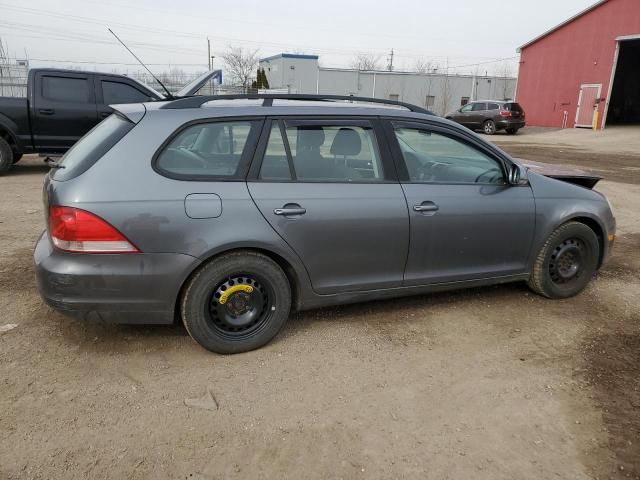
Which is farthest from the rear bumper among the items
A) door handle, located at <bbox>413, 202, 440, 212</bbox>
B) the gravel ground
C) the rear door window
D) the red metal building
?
the red metal building

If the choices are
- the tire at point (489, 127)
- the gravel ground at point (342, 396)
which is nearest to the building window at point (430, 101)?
the tire at point (489, 127)

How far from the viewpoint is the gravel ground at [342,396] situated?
2.45 metres

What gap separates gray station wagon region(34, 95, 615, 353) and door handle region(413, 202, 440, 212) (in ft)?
0.04

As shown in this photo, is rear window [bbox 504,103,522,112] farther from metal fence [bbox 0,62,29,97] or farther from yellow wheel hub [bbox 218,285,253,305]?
yellow wheel hub [bbox 218,285,253,305]

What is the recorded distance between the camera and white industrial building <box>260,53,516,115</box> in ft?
155

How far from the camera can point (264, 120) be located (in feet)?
11.1

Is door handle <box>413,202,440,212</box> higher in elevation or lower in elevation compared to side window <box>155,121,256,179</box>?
lower

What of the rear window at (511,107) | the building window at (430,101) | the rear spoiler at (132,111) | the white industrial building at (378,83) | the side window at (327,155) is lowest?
the side window at (327,155)

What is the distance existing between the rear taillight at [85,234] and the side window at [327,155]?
983 millimetres

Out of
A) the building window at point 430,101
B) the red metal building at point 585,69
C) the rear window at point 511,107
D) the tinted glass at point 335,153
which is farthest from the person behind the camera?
the building window at point 430,101

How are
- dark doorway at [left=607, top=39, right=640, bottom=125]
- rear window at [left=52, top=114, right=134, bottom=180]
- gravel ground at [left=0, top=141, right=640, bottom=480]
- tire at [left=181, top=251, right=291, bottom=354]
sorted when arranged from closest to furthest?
gravel ground at [left=0, top=141, right=640, bottom=480]
rear window at [left=52, top=114, right=134, bottom=180]
tire at [left=181, top=251, right=291, bottom=354]
dark doorway at [left=607, top=39, right=640, bottom=125]

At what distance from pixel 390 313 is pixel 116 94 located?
812 centimetres

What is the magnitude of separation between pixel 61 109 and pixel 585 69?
2702 centimetres

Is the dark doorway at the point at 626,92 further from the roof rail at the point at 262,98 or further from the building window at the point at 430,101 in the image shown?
the roof rail at the point at 262,98
